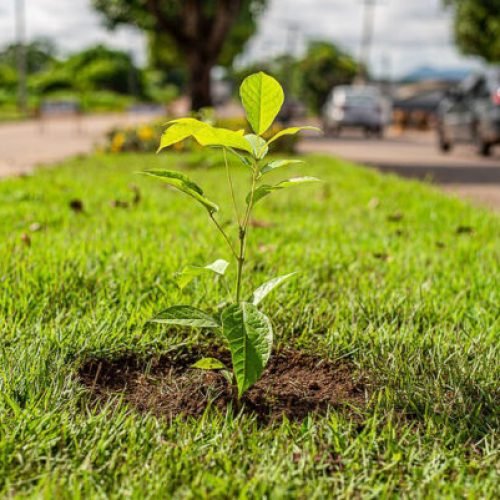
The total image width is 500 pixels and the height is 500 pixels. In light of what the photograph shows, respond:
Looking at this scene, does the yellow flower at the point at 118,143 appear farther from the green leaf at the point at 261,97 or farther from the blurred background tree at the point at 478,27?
the blurred background tree at the point at 478,27

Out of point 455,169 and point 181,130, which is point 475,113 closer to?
point 455,169

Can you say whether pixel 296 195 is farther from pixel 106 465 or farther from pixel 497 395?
pixel 106 465

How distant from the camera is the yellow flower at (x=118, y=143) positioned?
509 inches

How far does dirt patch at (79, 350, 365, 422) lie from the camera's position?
193 centimetres

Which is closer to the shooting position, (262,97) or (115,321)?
(262,97)

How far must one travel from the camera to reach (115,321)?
2.38m

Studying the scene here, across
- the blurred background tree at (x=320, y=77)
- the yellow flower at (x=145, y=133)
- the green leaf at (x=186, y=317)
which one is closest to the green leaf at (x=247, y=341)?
the green leaf at (x=186, y=317)

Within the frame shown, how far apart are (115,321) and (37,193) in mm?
3689

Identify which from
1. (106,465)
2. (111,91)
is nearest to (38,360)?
(106,465)

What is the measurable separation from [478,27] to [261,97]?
33.9m

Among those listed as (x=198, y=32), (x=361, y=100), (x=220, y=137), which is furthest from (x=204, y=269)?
(x=361, y=100)

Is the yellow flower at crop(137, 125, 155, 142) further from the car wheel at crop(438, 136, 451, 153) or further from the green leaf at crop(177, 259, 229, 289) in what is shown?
the green leaf at crop(177, 259, 229, 289)

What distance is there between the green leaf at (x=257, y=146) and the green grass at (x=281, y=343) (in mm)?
645

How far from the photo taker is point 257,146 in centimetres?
186
